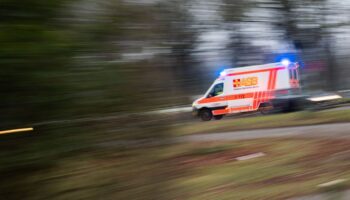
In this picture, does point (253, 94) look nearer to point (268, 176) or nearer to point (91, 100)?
point (268, 176)

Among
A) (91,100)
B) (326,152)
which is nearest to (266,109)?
(326,152)

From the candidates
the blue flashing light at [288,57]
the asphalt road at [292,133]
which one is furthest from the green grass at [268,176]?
the blue flashing light at [288,57]

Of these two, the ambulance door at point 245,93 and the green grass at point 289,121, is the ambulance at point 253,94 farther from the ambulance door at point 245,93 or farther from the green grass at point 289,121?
the green grass at point 289,121

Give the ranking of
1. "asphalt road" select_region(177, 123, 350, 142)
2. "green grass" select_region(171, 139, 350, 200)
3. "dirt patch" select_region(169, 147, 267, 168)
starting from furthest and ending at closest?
"asphalt road" select_region(177, 123, 350, 142) < "dirt patch" select_region(169, 147, 267, 168) < "green grass" select_region(171, 139, 350, 200)

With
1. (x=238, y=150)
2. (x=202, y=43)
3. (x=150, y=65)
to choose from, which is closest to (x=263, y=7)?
(x=202, y=43)

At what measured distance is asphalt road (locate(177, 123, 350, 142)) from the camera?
1319cm

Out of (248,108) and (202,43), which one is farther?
(248,108)

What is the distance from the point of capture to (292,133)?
14.2m

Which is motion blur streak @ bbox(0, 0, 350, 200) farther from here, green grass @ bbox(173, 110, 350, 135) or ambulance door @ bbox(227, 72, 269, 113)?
ambulance door @ bbox(227, 72, 269, 113)

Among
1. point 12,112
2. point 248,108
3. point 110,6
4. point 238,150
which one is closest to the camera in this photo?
point 12,112

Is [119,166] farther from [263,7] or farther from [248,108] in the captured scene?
[248,108]

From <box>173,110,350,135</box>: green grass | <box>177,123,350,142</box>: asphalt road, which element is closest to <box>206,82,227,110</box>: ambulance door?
<box>173,110,350,135</box>: green grass

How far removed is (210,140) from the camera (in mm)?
14047

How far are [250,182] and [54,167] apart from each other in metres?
→ 5.04
